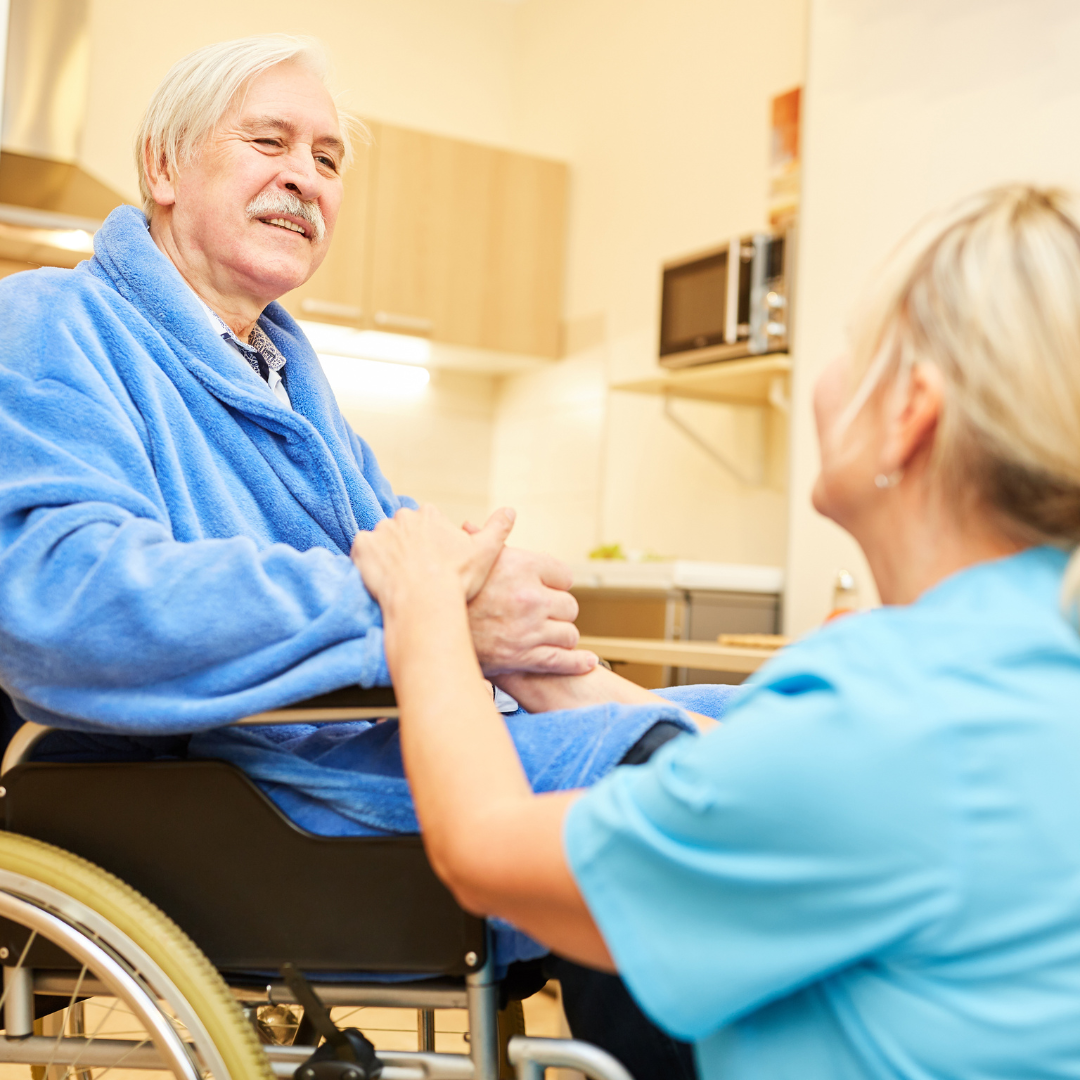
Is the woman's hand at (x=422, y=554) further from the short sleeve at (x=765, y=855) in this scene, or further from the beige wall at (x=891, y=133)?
the beige wall at (x=891, y=133)

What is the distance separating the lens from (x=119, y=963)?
0.87 metres

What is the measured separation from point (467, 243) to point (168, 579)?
11.5ft

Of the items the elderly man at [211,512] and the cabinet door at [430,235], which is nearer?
the elderly man at [211,512]

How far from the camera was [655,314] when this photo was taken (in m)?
3.94

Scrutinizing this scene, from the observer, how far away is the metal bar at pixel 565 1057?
0.79 metres

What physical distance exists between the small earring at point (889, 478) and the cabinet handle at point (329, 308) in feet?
11.2

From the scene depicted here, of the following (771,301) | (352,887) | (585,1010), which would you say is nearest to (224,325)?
(352,887)

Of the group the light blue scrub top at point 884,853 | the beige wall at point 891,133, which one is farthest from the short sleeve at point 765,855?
the beige wall at point 891,133

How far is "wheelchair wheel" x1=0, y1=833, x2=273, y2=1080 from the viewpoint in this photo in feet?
2.77

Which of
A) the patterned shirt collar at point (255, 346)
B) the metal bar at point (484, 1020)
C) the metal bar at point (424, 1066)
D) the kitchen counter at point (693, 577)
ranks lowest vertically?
the metal bar at point (424, 1066)

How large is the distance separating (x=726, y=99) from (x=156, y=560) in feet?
10.7

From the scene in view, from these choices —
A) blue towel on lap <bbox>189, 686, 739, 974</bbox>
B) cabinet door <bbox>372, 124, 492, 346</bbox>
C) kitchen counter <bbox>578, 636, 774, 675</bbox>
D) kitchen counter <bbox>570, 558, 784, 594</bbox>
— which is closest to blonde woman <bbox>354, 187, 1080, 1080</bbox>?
blue towel on lap <bbox>189, 686, 739, 974</bbox>

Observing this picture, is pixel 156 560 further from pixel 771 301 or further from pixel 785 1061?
pixel 771 301

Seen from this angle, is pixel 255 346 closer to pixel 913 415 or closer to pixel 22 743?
pixel 22 743
